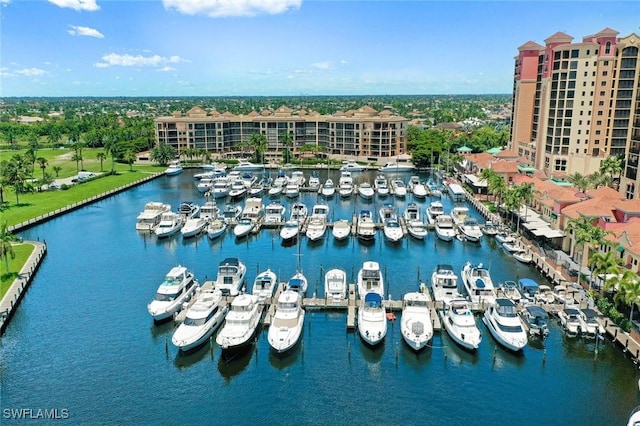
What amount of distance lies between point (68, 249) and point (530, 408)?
64.3 meters

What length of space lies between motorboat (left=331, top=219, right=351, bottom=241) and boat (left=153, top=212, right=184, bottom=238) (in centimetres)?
2505

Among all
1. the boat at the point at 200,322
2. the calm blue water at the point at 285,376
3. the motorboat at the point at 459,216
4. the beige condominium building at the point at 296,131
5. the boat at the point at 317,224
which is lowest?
the calm blue water at the point at 285,376

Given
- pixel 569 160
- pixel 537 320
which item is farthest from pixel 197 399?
pixel 569 160

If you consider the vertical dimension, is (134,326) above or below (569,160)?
below

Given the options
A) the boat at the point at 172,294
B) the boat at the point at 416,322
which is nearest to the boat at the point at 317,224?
the boat at the point at 172,294

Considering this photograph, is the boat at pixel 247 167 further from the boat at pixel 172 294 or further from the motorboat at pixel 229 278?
the boat at pixel 172 294

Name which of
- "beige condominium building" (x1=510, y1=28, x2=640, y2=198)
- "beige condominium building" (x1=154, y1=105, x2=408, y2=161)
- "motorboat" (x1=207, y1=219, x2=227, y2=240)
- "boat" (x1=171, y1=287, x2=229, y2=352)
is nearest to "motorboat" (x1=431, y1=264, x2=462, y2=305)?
"boat" (x1=171, y1=287, x2=229, y2=352)

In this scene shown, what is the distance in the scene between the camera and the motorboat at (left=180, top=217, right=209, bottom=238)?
81.0 meters

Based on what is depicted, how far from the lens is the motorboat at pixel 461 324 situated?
151 feet

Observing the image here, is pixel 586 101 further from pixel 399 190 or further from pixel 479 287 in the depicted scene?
pixel 479 287

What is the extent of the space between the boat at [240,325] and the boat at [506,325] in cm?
2183

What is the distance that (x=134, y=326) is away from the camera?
51312mm

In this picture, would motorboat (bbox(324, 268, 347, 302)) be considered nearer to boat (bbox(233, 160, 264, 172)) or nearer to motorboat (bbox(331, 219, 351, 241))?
motorboat (bbox(331, 219, 351, 241))

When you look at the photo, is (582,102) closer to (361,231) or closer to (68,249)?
(361,231)
